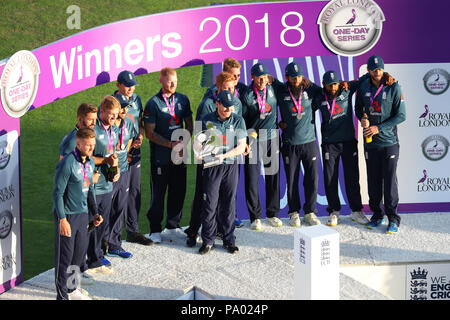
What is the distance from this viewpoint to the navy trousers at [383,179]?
9555 mm

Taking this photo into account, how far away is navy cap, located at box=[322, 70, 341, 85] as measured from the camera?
9.38 meters

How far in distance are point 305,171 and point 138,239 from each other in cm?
207

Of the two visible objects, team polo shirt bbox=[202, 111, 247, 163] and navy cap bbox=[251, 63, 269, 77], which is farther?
navy cap bbox=[251, 63, 269, 77]

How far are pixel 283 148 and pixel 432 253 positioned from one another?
6.69 feet

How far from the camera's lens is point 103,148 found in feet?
27.0

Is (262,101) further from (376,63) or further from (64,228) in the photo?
(64,228)

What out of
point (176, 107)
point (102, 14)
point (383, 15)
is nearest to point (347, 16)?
point (383, 15)

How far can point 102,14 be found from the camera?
1627 centimetres

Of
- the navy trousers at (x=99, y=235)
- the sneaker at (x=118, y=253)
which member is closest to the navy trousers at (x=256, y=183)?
the sneaker at (x=118, y=253)

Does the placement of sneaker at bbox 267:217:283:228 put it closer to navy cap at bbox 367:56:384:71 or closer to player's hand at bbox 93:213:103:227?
navy cap at bbox 367:56:384:71

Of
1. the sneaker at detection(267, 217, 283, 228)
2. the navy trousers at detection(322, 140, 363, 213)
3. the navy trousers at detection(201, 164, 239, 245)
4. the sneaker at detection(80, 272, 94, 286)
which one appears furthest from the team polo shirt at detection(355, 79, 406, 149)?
the sneaker at detection(80, 272, 94, 286)

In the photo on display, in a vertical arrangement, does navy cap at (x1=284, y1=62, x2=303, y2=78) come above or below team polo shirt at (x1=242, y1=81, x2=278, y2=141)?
above

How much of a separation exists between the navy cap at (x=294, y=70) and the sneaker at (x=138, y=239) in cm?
245

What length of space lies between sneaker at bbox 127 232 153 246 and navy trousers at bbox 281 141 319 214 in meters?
1.75
